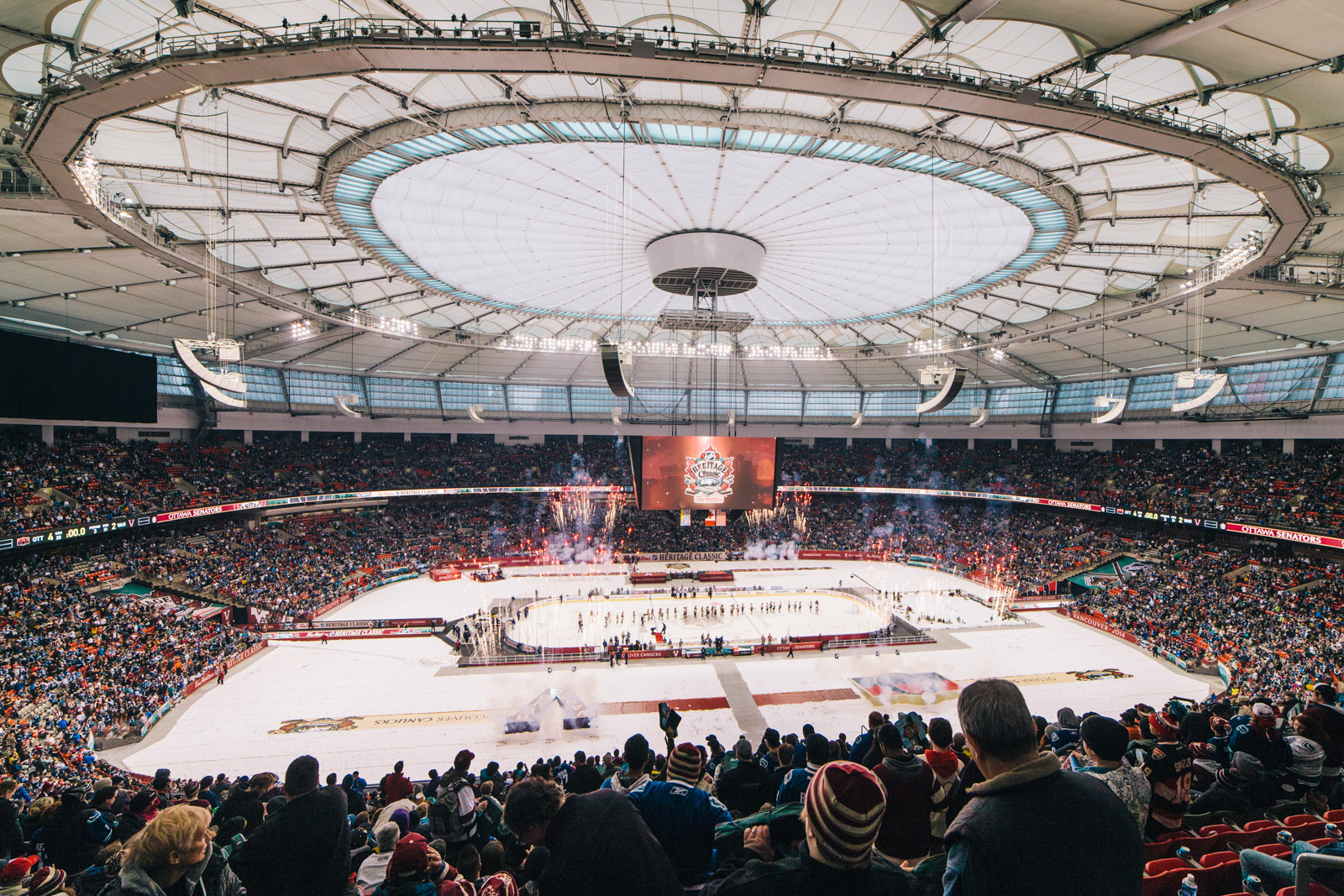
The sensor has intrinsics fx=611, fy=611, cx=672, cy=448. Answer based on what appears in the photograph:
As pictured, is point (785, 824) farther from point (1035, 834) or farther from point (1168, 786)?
point (1168, 786)

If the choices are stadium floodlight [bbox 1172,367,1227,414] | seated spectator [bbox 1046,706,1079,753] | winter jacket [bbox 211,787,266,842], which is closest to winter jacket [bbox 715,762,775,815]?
seated spectator [bbox 1046,706,1079,753]

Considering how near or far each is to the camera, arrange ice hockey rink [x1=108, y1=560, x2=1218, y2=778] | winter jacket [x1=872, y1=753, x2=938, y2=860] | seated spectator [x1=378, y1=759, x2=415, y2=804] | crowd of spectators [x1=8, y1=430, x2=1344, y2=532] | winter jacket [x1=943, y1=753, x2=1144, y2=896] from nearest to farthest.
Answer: winter jacket [x1=943, y1=753, x2=1144, y2=896] < winter jacket [x1=872, y1=753, x2=938, y2=860] < seated spectator [x1=378, y1=759, x2=415, y2=804] < ice hockey rink [x1=108, y1=560, x2=1218, y2=778] < crowd of spectators [x1=8, y1=430, x2=1344, y2=532]

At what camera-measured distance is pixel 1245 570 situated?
33.4 meters

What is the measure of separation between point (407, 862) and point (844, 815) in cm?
330

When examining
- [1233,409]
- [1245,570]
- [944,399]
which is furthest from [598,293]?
[1233,409]

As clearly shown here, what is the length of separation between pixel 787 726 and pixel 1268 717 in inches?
619

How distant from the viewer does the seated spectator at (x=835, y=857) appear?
2.21m

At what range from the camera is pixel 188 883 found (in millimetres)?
3859

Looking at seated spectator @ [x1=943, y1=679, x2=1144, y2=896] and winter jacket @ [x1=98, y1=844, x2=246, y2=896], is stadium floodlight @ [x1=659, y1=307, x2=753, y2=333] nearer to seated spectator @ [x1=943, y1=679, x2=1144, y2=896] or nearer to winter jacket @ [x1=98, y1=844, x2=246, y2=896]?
winter jacket @ [x1=98, y1=844, x2=246, y2=896]

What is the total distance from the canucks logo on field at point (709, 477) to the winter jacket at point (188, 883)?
29891mm

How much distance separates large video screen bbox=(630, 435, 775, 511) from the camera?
34094mm

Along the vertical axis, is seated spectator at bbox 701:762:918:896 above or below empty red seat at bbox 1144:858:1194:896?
above

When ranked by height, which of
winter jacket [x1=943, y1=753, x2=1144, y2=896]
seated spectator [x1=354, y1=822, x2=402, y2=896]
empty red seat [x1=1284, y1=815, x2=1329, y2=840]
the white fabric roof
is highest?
the white fabric roof

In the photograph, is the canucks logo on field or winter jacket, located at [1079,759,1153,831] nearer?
winter jacket, located at [1079,759,1153,831]
